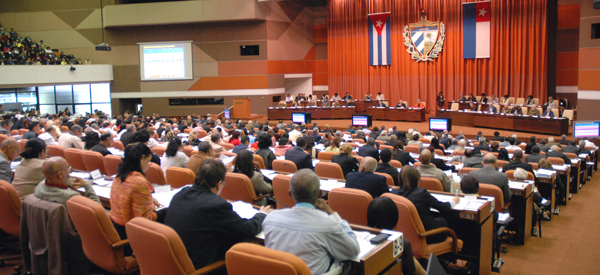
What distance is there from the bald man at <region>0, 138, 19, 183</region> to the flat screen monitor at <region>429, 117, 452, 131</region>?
11593 millimetres

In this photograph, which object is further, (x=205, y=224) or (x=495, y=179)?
(x=495, y=179)

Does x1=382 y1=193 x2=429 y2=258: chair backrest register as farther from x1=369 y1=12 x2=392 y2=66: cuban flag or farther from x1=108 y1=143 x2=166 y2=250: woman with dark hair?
x1=369 y1=12 x2=392 y2=66: cuban flag

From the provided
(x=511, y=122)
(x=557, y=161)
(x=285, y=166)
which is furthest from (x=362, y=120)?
(x=285, y=166)

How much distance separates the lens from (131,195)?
10.3 feet

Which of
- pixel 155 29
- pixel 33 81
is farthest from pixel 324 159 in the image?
pixel 155 29

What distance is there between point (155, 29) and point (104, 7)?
2.41m

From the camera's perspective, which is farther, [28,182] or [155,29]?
[155,29]

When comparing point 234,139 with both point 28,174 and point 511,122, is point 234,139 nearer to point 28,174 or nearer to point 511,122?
point 28,174

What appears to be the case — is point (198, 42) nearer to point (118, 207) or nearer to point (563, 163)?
point (563, 163)

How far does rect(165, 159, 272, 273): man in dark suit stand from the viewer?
2561mm

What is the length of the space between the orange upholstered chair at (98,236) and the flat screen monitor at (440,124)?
39.3 feet

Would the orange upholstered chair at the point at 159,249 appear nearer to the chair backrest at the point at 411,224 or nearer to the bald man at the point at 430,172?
the chair backrest at the point at 411,224

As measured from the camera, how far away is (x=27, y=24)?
19.5 metres

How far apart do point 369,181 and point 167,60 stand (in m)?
17.7
